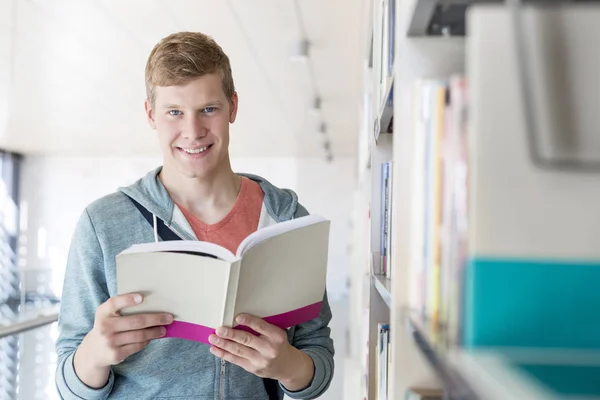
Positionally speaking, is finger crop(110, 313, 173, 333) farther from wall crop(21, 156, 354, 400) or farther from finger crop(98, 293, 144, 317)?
wall crop(21, 156, 354, 400)

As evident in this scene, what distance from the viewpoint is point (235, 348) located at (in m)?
1.08

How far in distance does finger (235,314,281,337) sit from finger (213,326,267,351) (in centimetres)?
1

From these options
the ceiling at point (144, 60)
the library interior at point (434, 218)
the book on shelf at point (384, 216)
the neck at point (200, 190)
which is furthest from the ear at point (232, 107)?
the ceiling at point (144, 60)

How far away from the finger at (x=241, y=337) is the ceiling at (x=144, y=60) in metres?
2.57

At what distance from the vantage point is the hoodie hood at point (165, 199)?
1.34m

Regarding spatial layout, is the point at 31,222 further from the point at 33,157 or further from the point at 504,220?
the point at 504,220

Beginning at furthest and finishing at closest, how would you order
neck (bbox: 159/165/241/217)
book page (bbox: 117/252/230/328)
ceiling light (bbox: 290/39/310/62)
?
ceiling light (bbox: 290/39/310/62)
neck (bbox: 159/165/241/217)
book page (bbox: 117/252/230/328)

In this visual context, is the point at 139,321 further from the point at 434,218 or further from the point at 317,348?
the point at 434,218

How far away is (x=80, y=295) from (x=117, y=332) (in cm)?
22

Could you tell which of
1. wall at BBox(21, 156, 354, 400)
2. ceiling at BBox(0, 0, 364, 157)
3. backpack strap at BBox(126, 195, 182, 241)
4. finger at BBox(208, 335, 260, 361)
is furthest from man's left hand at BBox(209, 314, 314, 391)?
wall at BBox(21, 156, 354, 400)

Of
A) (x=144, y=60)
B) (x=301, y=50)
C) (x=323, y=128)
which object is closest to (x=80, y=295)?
(x=301, y=50)

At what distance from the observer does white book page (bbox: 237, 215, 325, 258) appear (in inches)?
40.0

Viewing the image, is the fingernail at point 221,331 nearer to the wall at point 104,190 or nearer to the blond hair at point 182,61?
the blond hair at point 182,61

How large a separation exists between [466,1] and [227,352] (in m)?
0.73
